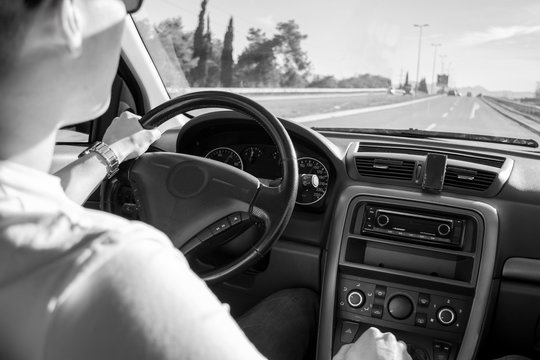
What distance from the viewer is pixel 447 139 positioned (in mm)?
3191

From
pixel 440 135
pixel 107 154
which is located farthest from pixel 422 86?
pixel 107 154

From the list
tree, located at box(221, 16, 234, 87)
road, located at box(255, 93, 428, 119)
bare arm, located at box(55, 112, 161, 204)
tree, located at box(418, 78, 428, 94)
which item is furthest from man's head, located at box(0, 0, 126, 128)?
tree, located at box(418, 78, 428, 94)

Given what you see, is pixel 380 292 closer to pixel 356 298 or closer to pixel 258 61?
pixel 356 298

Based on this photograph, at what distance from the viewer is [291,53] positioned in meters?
3.83

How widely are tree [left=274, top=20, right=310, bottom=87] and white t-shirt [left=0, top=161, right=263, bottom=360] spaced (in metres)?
3.22

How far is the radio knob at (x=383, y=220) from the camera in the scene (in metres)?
2.82

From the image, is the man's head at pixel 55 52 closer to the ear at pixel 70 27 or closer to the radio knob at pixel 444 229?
the ear at pixel 70 27

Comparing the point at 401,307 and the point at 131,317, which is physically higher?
the point at 131,317

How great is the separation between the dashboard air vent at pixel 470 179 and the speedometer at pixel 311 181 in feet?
2.01

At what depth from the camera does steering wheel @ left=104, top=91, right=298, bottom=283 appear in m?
2.21

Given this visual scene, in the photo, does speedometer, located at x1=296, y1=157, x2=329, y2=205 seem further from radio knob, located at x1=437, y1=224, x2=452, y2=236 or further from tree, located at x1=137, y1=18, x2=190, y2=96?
tree, located at x1=137, y1=18, x2=190, y2=96

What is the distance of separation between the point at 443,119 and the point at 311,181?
97 cm

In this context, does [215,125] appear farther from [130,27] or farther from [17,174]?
[17,174]

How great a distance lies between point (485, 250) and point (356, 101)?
5.44ft
